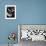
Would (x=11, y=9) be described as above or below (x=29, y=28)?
above

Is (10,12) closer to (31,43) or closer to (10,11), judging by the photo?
(10,11)

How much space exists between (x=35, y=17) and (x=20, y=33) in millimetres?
568

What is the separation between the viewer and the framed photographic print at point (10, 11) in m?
3.25

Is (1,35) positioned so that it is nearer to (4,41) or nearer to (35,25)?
(4,41)

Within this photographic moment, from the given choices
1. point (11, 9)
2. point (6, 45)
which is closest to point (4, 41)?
point (6, 45)

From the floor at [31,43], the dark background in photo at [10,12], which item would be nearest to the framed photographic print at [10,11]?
the dark background in photo at [10,12]

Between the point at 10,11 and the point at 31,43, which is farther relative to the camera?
the point at 10,11

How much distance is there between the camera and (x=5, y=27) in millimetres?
3234

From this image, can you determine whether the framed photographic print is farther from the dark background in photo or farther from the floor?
the floor

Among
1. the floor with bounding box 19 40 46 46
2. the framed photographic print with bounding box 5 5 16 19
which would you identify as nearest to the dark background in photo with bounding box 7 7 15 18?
the framed photographic print with bounding box 5 5 16 19

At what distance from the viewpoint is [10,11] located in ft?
10.7

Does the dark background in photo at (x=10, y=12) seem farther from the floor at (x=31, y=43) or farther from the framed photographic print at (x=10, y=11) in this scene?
the floor at (x=31, y=43)

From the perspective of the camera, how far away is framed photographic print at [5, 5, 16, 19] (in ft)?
10.6

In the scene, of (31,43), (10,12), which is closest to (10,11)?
(10,12)
